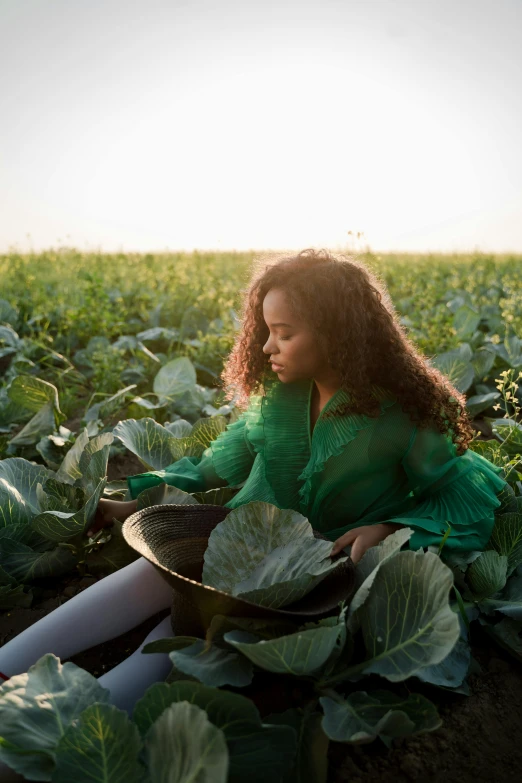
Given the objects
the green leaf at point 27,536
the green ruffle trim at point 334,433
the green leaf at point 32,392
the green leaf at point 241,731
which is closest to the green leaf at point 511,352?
the green ruffle trim at point 334,433

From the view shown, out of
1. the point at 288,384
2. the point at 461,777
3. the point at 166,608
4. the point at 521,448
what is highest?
the point at 288,384

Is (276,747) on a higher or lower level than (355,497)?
lower

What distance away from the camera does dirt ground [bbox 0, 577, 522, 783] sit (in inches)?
54.6

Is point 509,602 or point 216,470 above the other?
point 216,470

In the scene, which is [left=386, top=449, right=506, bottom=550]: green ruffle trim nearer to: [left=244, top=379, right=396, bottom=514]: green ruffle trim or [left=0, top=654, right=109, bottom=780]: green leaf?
[left=244, top=379, right=396, bottom=514]: green ruffle trim

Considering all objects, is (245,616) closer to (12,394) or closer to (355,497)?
(355,497)

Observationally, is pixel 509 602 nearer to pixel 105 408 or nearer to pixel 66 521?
pixel 66 521

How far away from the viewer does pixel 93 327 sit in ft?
14.4

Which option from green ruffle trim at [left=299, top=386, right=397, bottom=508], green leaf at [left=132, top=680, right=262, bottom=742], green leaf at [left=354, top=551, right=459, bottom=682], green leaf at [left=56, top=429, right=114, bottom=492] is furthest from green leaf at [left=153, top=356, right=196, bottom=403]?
green leaf at [left=132, top=680, right=262, bottom=742]

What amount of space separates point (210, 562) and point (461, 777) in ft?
2.21

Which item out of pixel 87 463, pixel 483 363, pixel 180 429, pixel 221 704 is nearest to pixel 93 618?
pixel 221 704

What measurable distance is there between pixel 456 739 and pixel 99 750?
77cm

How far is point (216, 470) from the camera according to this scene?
2113 millimetres

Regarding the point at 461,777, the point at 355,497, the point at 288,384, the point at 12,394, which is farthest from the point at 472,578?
the point at 12,394
